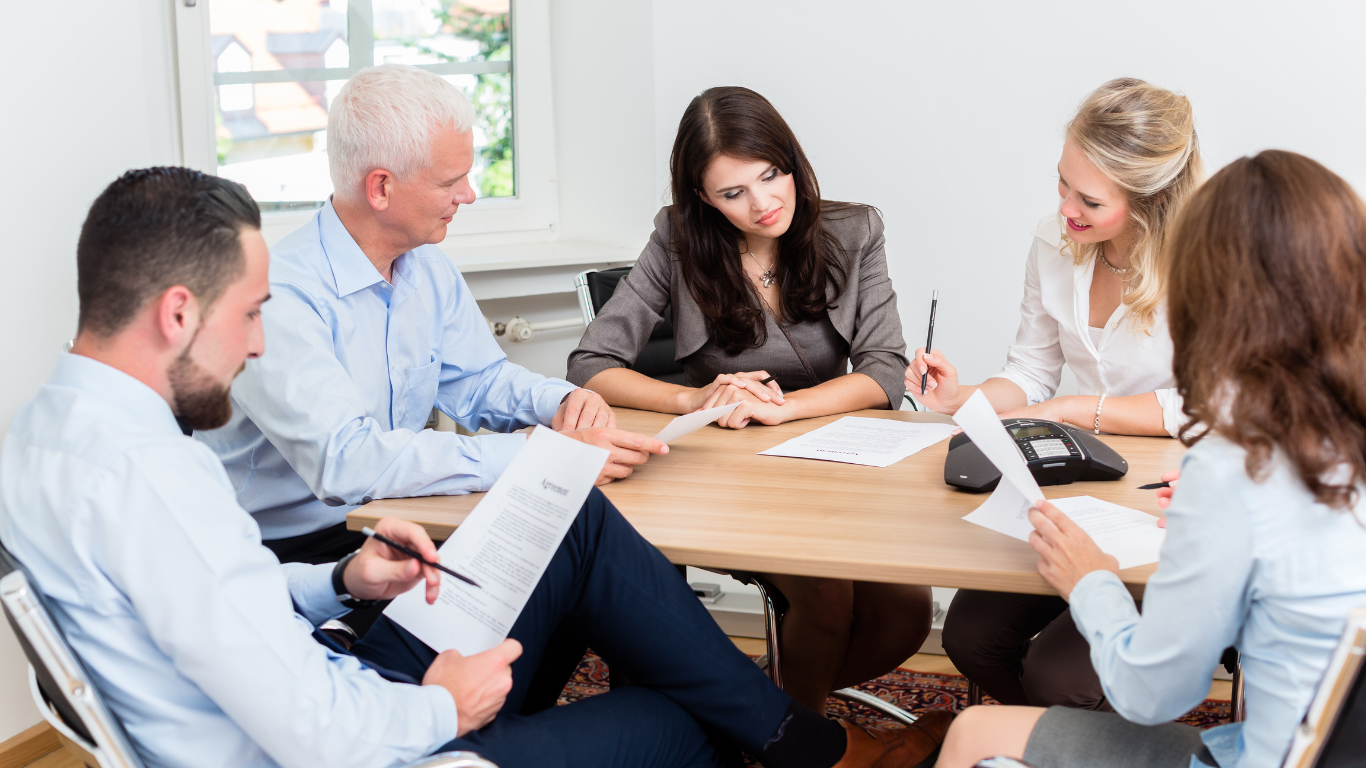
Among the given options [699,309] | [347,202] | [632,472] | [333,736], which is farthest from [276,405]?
[699,309]

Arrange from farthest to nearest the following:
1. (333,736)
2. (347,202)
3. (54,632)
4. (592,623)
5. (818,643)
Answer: (818,643) → (347,202) → (592,623) → (333,736) → (54,632)

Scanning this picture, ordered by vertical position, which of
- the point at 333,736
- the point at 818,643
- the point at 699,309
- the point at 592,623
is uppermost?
the point at 699,309

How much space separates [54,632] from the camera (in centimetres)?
83

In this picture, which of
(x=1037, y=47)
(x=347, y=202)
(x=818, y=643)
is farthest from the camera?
(x=1037, y=47)

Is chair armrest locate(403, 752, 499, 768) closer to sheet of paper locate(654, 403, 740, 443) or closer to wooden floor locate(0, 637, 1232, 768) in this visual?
sheet of paper locate(654, 403, 740, 443)

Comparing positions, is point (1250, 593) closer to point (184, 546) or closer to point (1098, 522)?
point (1098, 522)

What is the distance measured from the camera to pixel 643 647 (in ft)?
4.34

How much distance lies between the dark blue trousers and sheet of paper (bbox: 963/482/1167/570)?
370mm

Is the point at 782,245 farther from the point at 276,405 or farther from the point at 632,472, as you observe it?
the point at 276,405

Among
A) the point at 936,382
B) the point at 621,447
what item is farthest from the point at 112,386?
the point at 936,382

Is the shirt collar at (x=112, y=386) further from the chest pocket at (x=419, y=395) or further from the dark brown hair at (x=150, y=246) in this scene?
the chest pocket at (x=419, y=395)

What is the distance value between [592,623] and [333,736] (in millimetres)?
467

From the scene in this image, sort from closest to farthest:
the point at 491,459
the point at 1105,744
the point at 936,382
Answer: the point at 1105,744 → the point at 491,459 → the point at 936,382

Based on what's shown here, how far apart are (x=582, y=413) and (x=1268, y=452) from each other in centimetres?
113
